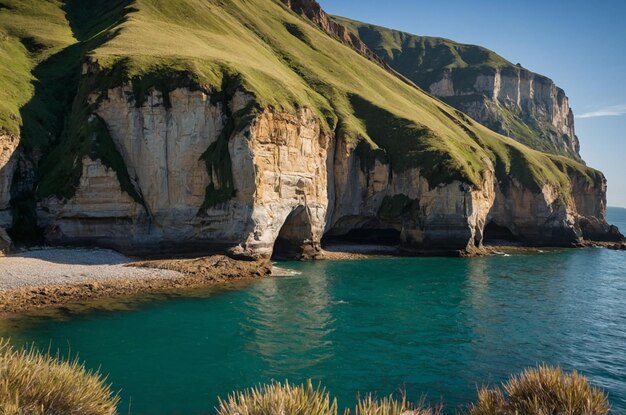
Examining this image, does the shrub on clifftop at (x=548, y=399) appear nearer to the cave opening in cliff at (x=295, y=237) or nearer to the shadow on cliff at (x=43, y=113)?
the shadow on cliff at (x=43, y=113)

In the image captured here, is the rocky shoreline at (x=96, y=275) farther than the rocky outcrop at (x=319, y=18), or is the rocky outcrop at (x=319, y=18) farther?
the rocky outcrop at (x=319, y=18)

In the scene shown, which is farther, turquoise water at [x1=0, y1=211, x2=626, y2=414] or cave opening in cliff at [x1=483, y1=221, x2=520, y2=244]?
cave opening in cliff at [x1=483, y1=221, x2=520, y2=244]

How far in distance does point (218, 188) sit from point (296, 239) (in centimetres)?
1492

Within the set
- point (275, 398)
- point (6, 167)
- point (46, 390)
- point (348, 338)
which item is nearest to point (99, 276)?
point (6, 167)

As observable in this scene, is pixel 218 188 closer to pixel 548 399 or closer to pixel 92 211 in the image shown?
pixel 92 211

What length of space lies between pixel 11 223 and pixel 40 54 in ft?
128

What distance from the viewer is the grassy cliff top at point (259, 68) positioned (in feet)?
198

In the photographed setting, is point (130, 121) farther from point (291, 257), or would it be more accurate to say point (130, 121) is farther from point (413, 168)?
point (413, 168)

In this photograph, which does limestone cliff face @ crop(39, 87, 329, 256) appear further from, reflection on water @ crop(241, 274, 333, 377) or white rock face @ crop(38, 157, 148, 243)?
reflection on water @ crop(241, 274, 333, 377)

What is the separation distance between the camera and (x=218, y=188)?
180 ft

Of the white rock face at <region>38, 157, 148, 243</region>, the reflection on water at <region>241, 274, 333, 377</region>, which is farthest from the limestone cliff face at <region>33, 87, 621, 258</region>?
the reflection on water at <region>241, 274, 333, 377</region>

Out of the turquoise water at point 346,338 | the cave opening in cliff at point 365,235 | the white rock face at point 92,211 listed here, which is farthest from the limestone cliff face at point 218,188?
the turquoise water at point 346,338

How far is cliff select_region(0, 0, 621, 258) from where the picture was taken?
52.8 metres

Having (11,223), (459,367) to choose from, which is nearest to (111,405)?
(459,367)
